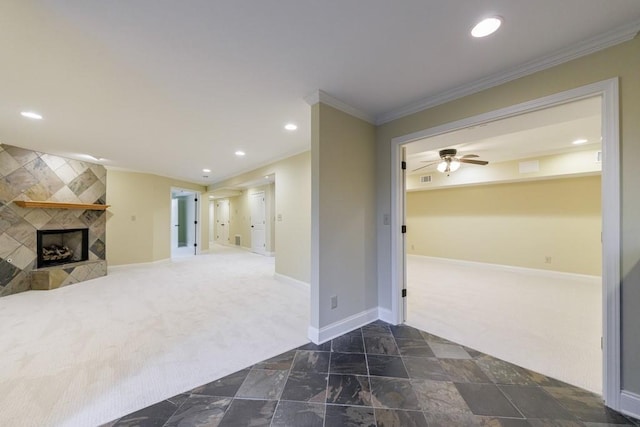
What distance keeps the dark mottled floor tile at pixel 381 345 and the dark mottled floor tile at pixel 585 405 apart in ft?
3.61

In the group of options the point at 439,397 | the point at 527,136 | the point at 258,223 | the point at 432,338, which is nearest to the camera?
the point at 439,397

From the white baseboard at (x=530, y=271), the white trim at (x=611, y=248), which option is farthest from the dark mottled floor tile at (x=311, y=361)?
the white baseboard at (x=530, y=271)

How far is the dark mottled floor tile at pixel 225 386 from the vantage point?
1699 millimetres

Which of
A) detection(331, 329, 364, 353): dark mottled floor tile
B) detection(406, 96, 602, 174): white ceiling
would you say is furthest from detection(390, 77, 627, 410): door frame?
detection(331, 329, 364, 353): dark mottled floor tile

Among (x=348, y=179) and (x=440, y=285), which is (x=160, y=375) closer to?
(x=348, y=179)

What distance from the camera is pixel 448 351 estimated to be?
7.30 feet

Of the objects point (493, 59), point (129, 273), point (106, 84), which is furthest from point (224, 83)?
point (129, 273)

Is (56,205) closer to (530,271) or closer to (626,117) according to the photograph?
(626,117)

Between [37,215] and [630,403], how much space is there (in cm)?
766

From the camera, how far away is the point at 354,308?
8.80ft

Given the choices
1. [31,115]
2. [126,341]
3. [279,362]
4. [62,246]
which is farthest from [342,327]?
[62,246]

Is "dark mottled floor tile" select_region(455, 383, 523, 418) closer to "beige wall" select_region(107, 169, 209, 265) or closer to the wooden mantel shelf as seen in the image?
the wooden mantel shelf

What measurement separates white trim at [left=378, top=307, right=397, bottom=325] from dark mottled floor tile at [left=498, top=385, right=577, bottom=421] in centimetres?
114

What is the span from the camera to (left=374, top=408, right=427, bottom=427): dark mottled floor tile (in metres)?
1.44
